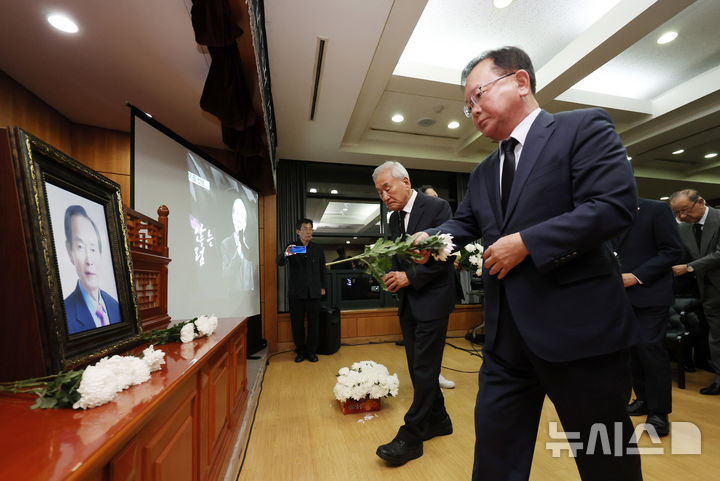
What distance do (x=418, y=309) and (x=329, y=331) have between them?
2.60 m

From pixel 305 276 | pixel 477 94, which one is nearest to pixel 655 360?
pixel 477 94

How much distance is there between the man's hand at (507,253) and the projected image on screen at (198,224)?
2.47 metres

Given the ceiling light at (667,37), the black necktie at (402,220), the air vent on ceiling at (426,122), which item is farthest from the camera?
the air vent on ceiling at (426,122)

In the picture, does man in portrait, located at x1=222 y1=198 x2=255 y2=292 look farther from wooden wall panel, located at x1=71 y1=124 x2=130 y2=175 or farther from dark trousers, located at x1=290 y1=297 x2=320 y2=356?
wooden wall panel, located at x1=71 y1=124 x2=130 y2=175

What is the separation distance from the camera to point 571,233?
74 centimetres

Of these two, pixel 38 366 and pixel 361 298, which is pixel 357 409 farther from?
→ pixel 361 298

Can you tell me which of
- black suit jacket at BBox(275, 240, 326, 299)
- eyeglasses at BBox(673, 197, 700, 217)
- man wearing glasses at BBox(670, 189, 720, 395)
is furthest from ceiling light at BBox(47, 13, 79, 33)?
eyeglasses at BBox(673, 197, 700, 217)

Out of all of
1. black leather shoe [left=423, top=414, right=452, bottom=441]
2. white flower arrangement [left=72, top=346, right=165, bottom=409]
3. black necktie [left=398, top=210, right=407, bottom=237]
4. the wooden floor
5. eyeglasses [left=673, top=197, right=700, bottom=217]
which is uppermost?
eyeglasses [left=673, top=197, right=700, bottom=217]

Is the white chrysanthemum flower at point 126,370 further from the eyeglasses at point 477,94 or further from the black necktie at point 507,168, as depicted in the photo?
the eyeglasses at point 477,94

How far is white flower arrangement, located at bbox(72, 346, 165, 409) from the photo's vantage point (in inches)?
23.5

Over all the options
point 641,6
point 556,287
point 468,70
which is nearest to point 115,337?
point 556,287

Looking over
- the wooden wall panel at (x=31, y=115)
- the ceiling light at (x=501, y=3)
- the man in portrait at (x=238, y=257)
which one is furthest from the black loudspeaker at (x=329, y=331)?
the ceiling light at (x=501, y=3)

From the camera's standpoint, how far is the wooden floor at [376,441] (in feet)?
5.15

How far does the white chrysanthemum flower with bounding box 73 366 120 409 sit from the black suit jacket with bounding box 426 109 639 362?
0.96 meters
